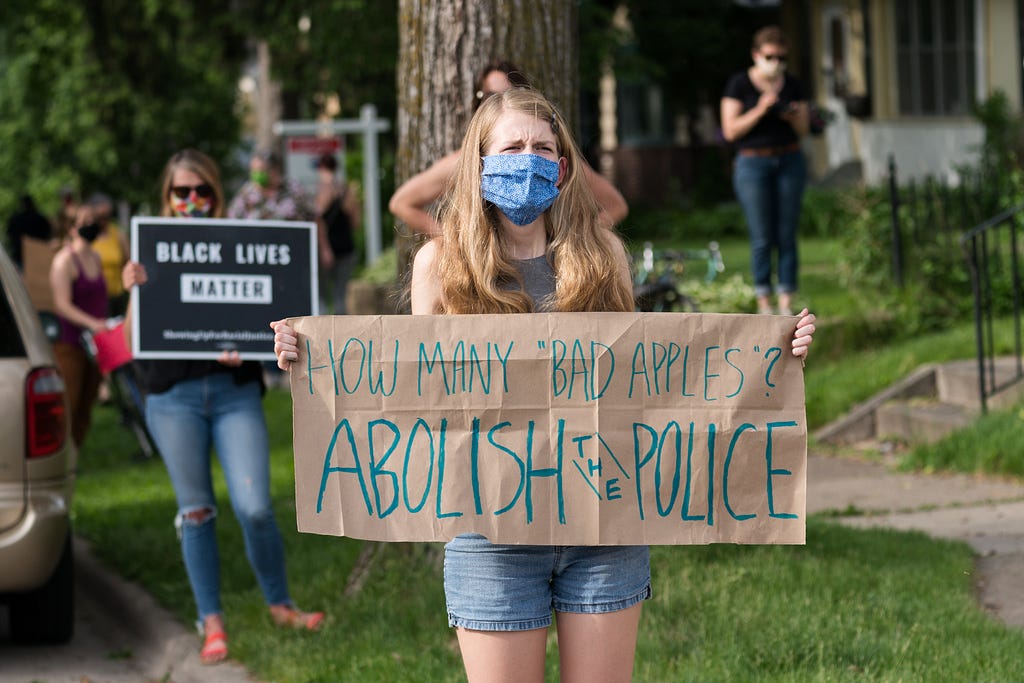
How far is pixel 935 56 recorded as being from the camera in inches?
886

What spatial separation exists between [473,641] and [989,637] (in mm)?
2383

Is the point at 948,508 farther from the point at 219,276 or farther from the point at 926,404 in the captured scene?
the point at 219,276

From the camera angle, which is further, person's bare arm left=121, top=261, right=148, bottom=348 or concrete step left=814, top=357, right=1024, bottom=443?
concrete step left=814, top=357, right=1024, bottom=443

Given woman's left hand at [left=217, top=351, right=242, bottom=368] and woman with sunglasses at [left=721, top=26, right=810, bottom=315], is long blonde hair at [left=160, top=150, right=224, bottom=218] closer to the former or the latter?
woman's left hand at [left=217, top=351, right=242, bottom=368]

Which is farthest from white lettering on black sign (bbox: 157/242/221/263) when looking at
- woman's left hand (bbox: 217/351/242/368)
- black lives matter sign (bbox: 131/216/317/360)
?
woman's left hand (bbox: 217/351/242/368)

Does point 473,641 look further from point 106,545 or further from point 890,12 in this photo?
point 890,12

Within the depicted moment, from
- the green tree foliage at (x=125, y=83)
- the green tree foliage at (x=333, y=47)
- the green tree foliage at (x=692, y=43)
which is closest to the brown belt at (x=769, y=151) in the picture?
the green tree foliage at (x=333, y=47)

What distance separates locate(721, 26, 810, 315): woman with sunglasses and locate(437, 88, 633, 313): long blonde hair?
6074 millimetres

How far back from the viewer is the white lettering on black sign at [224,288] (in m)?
5.65

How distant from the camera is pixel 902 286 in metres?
11.4

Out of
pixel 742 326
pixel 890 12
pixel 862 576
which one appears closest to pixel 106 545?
pixel 862 576

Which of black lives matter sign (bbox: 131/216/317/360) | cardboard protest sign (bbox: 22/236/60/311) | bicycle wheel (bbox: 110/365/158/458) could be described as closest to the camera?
black lives matter sign (bbox: 131/216/317/360)

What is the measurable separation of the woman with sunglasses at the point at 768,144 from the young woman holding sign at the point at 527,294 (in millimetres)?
6110

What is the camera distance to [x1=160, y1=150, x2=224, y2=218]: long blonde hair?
18.9 feet
